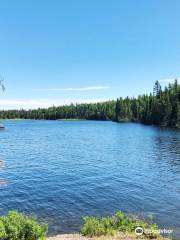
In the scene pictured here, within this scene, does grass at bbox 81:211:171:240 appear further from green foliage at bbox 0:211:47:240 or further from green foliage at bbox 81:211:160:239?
green foliage at bbox 0:211:47:240

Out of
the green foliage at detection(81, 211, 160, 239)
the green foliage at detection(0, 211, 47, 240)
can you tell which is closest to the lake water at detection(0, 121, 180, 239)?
the green foliage at detection(81, 211, 160, 239)

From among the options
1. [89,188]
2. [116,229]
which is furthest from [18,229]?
[89,188]

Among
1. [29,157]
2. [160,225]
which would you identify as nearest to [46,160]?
[29,157]

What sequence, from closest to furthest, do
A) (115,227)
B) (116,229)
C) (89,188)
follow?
(116,229) < (115,227) < (89,188)

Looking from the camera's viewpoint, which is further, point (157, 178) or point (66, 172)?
point (66, 172)

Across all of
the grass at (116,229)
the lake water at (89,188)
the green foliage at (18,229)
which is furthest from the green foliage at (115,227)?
the green foliage at (18,229)

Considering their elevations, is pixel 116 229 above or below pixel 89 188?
above

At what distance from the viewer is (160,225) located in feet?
68.9

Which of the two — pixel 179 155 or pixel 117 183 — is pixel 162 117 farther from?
pixel 117 183

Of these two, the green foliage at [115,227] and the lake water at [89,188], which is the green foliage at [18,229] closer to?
the green foliage at [115,227]

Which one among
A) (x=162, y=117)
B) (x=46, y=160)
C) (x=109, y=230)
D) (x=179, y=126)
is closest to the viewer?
(x=109, y=230)

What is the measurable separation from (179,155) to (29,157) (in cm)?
2602

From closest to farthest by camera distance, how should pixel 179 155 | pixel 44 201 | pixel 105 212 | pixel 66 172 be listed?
1. pixel 105 212
2. pixel 44 201
3. pixel 66 172
4. pixel 179 155

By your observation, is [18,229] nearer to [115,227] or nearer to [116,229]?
[116,229]
